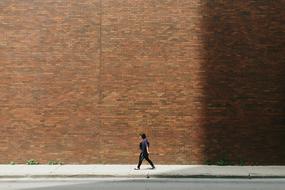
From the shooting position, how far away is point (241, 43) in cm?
2258

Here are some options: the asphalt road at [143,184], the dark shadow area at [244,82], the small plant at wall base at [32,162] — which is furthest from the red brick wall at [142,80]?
the asphalt road at [143,184]

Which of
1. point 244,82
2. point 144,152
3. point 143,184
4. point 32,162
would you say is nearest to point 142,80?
point 144,152

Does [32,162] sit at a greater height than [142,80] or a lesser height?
lesser

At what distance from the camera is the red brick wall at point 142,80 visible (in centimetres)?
2238

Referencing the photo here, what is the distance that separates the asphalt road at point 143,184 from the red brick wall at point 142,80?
4093 mm

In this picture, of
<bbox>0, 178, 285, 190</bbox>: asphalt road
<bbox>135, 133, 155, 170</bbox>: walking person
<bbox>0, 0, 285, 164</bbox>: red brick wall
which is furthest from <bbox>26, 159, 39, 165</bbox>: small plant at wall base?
<bbox>135, 133, 155, 170</bbox>: walking person

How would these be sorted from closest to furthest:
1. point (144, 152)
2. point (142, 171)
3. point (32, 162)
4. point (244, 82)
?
point (142, 171), point (144, 152), point (32, 162), point (244, 82)

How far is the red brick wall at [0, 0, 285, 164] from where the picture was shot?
22.4 m

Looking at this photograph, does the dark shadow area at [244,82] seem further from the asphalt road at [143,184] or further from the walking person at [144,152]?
the asphalt road at [143,184]

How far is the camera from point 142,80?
22531 mm

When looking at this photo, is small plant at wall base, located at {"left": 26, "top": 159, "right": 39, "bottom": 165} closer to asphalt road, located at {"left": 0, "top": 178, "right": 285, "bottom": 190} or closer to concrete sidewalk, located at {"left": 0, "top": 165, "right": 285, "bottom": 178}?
concrete sidewalk, located at {"left": 0, "top": 165, "right": 285, "bottom": 178}

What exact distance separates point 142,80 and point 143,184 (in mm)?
6511

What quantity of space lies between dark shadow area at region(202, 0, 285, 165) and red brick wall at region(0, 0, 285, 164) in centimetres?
4

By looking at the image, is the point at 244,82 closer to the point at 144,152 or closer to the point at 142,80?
the point at 142,80
